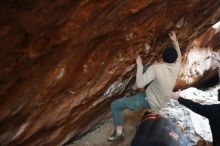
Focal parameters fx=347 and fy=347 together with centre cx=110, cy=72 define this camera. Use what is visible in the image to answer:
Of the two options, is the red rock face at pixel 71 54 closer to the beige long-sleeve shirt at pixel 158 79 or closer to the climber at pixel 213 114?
the beige long-sleeve shirt at pixel 158 79

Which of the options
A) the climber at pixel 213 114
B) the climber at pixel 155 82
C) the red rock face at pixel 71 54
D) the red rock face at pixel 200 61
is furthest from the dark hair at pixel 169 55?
the red rock face at pixel 200 61

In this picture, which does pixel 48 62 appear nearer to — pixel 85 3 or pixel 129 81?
pixel 85 3

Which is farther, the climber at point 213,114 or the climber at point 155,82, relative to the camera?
the climber at point 155,82

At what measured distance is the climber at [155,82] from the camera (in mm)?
5301

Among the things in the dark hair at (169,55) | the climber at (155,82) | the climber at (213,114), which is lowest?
the climber at (213,114)

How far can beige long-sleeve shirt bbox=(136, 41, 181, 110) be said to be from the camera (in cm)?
530

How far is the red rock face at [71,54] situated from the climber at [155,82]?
43cm

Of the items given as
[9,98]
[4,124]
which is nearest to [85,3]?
[9,98]

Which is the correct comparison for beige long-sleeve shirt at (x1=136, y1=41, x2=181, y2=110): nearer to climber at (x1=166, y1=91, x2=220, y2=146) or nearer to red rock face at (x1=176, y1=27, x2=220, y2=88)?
climber at (x1=166, y1=91, x2=220, y2=146)

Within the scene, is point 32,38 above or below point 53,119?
above

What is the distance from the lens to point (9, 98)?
420cm

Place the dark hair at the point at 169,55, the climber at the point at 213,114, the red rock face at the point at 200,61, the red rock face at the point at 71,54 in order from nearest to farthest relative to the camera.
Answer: the red rock face at the point at 71,54 → the climber at the point at 213,114 → the dark hair at the point at 169,55 → the red rock face at the point at 200,61

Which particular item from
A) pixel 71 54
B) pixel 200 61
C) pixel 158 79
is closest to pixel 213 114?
pixel 158 79

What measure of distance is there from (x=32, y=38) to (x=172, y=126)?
10.1ft
